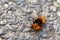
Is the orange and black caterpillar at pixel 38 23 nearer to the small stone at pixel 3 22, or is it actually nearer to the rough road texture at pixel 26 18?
the rough road texture at pixel 26 18

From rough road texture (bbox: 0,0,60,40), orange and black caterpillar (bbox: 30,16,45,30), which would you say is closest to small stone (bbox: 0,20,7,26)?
rough road texture (bbox: 0,0,60,40)

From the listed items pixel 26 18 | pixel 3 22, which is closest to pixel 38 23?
pixel 26 18

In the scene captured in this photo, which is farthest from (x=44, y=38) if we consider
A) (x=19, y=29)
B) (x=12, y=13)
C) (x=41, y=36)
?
(x=12, y=13)

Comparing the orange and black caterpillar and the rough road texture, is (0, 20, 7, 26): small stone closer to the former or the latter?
the rough road texture

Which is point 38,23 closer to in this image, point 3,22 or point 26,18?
point 26,18

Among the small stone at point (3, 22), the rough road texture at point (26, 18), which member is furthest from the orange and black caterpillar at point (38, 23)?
the small stone at point (3, 22)
